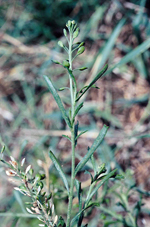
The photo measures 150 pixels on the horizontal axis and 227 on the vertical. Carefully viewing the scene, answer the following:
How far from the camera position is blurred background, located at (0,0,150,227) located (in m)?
1.28

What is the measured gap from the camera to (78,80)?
1516mm

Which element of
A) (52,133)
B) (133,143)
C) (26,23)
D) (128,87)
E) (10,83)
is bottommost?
(133,143)

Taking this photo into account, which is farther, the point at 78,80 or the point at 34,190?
the point at 78,80

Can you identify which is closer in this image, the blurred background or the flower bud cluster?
the flower bud cluster

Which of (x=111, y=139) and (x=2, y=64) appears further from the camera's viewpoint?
(x=2, y=64)

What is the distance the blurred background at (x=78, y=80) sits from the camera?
1.28m

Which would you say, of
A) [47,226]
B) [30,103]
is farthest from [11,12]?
[47,226]

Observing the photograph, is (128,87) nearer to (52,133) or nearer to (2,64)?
(52,133)

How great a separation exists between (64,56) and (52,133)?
56cm

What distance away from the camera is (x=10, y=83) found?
1665 millimetres

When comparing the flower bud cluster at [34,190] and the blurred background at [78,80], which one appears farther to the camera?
the blurred background at [78,80]

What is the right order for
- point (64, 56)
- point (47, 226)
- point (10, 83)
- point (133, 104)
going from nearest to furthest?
point (47, 226) → point (133, 104) → point (64, 56) → point (10, 83)

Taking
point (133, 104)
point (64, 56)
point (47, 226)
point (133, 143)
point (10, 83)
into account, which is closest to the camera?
point (47, 226)

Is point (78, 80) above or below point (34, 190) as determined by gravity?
below
